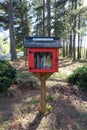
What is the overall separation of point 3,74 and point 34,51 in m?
1.85

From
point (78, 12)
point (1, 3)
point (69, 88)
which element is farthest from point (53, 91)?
point (1, 3)

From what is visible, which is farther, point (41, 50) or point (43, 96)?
point (43, 96)

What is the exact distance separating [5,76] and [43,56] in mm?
1856

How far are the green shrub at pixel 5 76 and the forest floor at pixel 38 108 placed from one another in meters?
0.24

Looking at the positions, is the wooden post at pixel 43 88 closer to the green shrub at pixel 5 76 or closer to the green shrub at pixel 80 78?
the green shrub at pixel 5 76

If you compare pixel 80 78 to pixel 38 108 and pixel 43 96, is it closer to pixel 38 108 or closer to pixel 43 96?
pixel 38 108

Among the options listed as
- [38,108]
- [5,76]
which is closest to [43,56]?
[38,108]

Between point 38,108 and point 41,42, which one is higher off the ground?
point 41,42

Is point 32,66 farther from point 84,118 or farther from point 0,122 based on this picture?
point 84,118

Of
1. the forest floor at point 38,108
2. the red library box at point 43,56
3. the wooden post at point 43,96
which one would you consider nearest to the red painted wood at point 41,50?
the red library box at point 43,56

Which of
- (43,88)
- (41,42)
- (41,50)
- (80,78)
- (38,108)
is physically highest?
(41,42)

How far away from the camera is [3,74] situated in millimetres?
6445

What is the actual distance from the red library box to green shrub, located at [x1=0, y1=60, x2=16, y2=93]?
4.68 ft

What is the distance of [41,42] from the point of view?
498 centimetres
